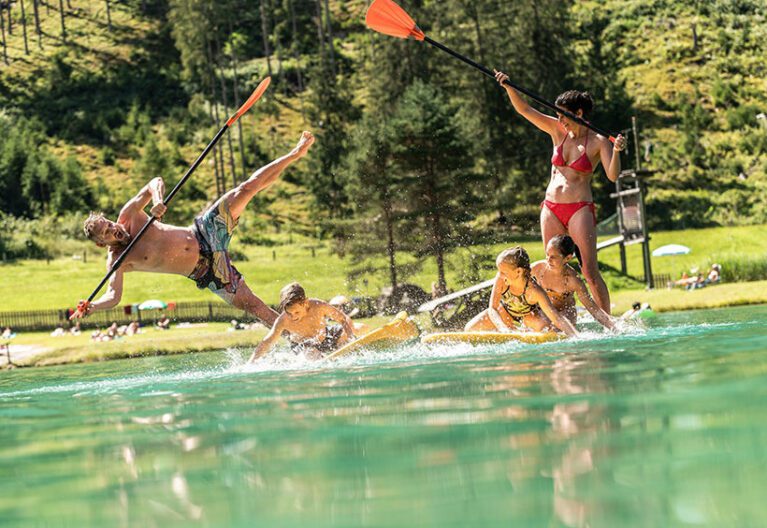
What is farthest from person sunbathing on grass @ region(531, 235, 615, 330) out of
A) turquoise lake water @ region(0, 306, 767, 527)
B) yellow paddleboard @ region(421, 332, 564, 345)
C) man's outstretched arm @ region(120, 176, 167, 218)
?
man's outstretched arm @ region(120, 176, 167, 218)

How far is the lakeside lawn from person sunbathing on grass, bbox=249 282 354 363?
81.3 ft

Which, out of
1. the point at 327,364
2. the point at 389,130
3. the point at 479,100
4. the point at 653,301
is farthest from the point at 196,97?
the point at 327,364

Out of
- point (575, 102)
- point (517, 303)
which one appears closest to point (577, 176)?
point (575, 102)

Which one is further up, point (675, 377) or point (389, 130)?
point (389, 130)

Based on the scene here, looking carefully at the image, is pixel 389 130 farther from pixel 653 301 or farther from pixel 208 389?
pixel 208 389

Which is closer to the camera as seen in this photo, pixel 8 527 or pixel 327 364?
pixel 8 527

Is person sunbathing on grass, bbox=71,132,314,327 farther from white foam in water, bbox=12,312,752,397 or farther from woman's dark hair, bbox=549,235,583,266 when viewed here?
woman's dark hair, bbox=549,235,583,266

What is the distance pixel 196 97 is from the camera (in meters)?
85.1

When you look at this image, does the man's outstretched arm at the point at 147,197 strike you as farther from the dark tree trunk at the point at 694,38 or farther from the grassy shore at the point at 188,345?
the dark tree trunk at the point at 694,38

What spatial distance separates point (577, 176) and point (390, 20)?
2742 mm

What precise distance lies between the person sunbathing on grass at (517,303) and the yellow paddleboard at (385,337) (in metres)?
0.75

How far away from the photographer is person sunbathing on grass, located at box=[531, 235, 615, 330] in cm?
1073

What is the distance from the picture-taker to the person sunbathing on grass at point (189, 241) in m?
10.6

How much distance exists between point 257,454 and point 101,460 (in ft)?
2.47
